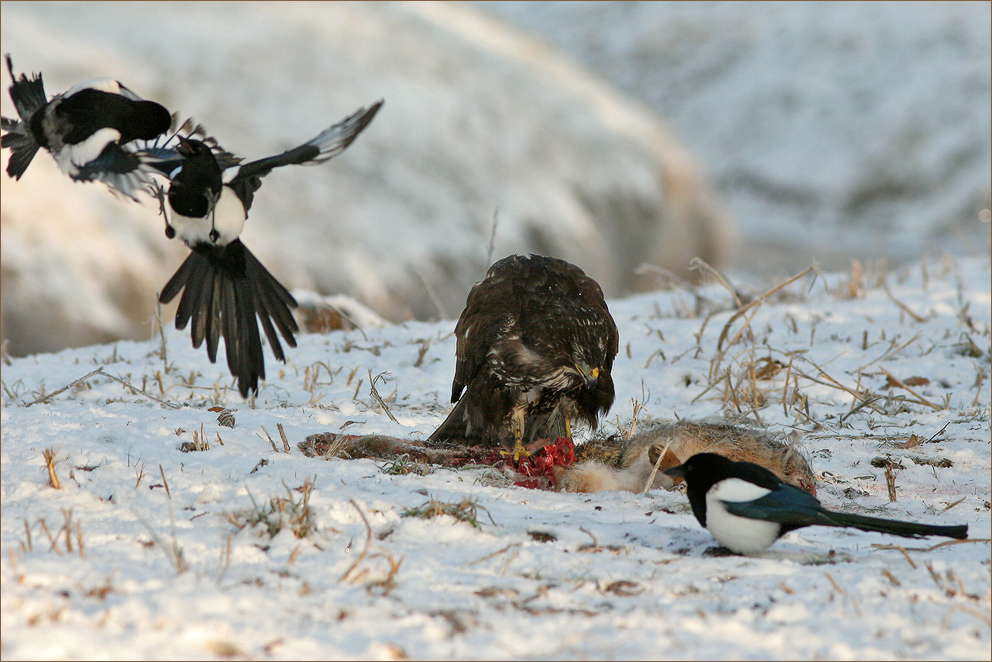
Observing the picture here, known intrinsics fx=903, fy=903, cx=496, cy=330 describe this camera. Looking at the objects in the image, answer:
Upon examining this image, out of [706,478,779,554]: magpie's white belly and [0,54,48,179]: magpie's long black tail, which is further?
[0,54,48,179]: magpie's long black tail

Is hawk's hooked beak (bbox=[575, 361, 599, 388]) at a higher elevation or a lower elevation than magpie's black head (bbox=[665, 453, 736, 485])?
higher

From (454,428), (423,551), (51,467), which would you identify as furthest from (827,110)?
(51,467)

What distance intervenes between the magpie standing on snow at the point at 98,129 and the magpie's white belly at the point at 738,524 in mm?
1838

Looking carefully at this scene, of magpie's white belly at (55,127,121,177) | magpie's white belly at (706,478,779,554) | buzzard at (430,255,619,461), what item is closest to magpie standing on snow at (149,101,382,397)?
magpie's white belly at (55,127,121,177)

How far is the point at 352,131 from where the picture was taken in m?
2.51

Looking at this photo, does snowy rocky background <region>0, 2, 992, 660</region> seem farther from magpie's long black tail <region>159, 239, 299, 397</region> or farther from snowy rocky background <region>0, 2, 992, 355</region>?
→ magpie's long black tail <region>159, 239, 299, 397</region>

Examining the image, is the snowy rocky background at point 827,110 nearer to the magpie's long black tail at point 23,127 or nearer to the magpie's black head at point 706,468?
the magpie's black head at point 706,468

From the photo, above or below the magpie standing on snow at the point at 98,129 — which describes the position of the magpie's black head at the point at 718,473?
below

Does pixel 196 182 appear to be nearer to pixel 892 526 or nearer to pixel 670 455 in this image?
pixel 670 455

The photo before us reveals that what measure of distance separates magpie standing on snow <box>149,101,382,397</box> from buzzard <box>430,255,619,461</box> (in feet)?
2.68

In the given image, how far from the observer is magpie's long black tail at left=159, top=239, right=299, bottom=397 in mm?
2742

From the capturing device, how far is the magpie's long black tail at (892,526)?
2.17 metres

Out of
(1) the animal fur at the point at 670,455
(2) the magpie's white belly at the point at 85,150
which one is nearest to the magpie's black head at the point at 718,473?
(1) the animal fur at the point at 670,455

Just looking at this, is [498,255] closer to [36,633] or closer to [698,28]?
[36,633]
